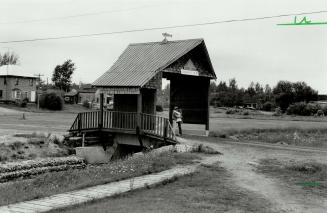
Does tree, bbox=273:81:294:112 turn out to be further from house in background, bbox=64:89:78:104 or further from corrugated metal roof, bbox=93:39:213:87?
corrugated metal roof, bbox=93:39:213:87

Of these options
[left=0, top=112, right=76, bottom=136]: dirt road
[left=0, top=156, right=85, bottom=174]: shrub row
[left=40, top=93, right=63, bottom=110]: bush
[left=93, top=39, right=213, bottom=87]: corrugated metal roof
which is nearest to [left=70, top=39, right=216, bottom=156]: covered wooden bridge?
[left=93, top=39, right=213, bottom=87]: corrugated metal roof

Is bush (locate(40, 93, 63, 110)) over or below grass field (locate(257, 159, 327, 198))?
over

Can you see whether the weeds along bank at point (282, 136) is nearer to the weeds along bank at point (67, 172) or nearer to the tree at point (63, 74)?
the weeds along bank at point (67, 172)

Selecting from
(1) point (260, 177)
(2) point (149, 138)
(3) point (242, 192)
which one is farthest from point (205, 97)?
(3) point (242, 192)

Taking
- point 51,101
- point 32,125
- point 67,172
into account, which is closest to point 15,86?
point 51,101

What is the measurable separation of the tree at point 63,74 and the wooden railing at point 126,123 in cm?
7079

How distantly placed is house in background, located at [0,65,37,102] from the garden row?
58074 mm

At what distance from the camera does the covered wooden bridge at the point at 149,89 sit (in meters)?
24.8

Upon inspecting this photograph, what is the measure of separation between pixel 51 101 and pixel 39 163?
50381 millimetres

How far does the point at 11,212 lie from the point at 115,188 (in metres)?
3.18

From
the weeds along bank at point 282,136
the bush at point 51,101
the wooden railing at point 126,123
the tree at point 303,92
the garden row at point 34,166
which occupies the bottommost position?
the garden row at point 34,166

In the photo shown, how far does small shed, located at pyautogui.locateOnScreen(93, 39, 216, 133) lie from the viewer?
82.9 ft

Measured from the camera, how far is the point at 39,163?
842 inches

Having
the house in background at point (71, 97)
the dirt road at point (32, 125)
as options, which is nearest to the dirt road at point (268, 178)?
the dirt road at point (32, 125)
